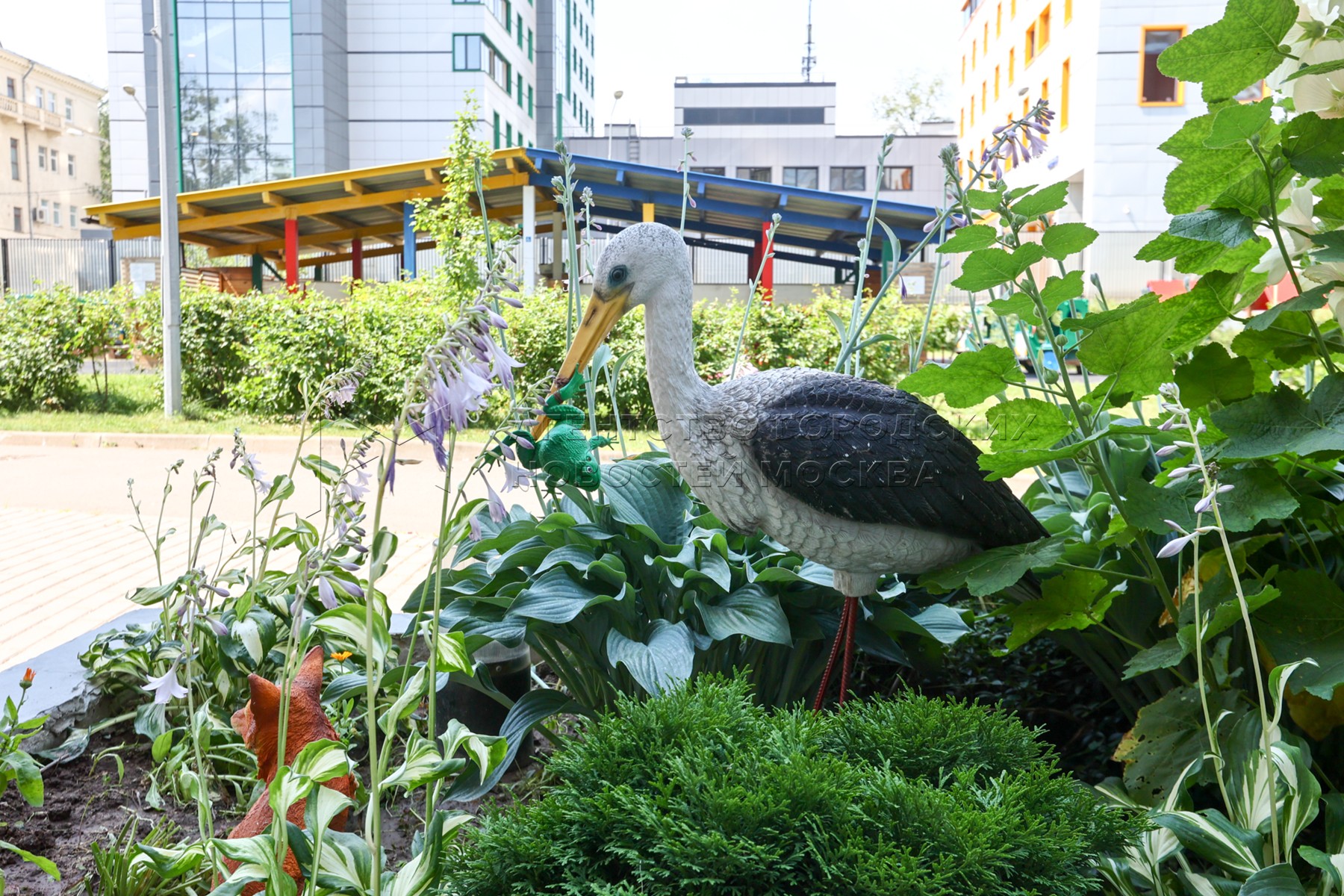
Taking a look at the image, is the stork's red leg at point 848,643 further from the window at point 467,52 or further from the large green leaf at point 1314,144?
the window at point 467,52

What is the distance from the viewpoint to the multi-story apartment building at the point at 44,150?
187 ft

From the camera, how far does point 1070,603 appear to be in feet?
6.40

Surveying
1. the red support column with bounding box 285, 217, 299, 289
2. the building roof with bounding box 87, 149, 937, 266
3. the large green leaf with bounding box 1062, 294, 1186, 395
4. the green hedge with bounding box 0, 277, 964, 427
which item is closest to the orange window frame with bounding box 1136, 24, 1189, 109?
the building roof with bounding box 87, 149, 937, 266

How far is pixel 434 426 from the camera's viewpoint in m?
1.18

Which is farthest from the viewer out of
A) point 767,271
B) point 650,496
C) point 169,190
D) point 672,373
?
point 767,271

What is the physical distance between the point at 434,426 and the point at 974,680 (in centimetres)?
197

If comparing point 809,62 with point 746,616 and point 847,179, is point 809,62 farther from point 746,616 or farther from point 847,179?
point 746,616

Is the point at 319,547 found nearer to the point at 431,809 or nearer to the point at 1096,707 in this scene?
the point at 431,809

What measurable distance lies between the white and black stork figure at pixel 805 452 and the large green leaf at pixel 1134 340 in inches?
14.4

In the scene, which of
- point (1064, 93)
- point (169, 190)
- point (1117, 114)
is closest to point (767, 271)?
point (169, 190)

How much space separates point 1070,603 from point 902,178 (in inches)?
1800

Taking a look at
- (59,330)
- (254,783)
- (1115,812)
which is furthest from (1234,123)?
(59,330)

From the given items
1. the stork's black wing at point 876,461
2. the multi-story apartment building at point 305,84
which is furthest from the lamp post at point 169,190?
the multi-story apartment building at point 305,84

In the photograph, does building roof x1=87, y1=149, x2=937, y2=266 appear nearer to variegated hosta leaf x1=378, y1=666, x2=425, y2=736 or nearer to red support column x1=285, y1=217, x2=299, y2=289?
red support column x1=285, y1=217, x2=299, y2=289
